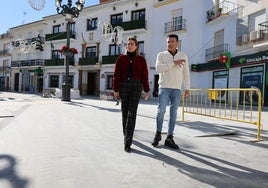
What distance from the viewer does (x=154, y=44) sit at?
2880cm

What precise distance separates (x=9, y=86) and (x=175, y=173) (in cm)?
4904

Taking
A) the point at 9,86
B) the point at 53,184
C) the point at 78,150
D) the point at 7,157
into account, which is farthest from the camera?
the point at 9,86

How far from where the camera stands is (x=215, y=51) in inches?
922

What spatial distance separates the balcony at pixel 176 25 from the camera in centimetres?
2670

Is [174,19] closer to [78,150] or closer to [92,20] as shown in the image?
[92,20]

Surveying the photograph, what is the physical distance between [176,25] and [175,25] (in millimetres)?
124

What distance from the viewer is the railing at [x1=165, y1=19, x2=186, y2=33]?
26.8m

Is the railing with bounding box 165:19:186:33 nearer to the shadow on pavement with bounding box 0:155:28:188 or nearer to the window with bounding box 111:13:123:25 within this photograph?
the window with bounding box 111:13:123:25

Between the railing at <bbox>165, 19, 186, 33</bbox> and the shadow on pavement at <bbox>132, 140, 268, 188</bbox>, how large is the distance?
2364cm

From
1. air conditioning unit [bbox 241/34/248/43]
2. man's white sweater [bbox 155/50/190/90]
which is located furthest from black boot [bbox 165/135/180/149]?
air conditioning unit [bbox 241/34/248/43]

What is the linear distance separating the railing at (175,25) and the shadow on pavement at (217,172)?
931 inches

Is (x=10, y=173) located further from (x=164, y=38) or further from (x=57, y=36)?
(x=57, y=36)

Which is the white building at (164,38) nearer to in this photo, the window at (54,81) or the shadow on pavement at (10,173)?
the window at (54,81)

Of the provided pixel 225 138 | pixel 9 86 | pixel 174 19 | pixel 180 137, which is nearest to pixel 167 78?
pixel 180 137
